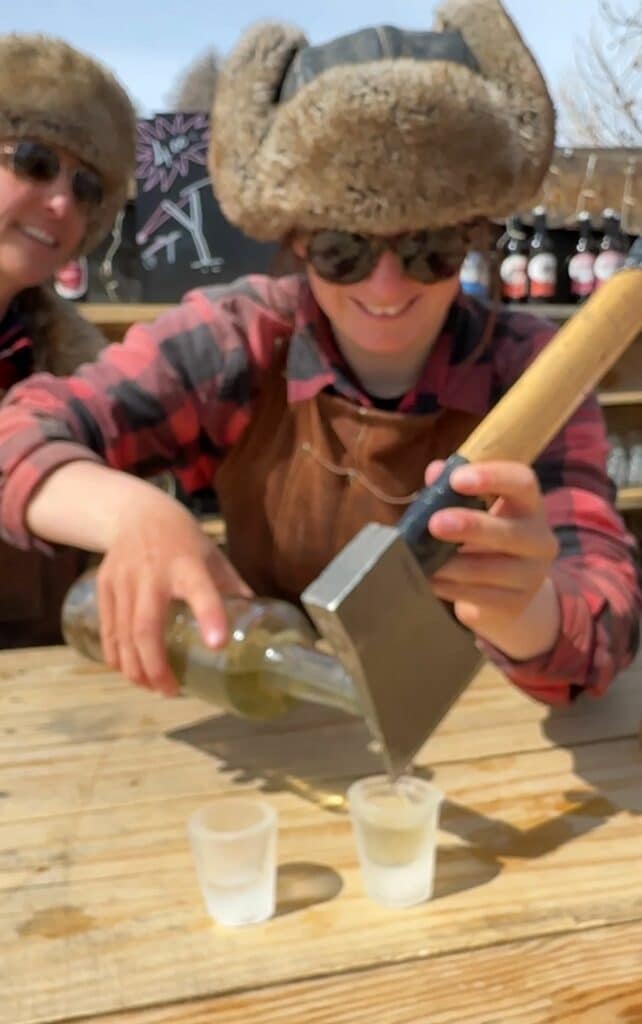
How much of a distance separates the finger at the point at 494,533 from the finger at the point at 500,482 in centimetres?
2

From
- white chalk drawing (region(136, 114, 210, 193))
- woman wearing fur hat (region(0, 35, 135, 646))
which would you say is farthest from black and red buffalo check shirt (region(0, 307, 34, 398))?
white chalk drawing (region(136, 114, 210, 193))

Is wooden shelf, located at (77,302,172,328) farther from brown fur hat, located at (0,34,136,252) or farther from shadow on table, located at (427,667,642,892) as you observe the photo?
shadow on table, located at (427,667,642,892)

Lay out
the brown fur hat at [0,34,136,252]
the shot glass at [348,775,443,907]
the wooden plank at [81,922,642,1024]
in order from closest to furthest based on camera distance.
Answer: the wooden plank at [81,922,642,1024] < the shot glass at [348,775,443,907] < the brown fur hat at [0,34,136,252]

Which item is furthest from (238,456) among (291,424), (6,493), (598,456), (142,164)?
(142,164)

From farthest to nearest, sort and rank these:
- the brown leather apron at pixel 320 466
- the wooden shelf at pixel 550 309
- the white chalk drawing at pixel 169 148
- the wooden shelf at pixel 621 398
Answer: the wooden shelf at pixel 621 398 → the wooden shelf at pixel 550 309 → the white chalk drawing at pixel 169 148 → the brown leather apron at pixel 320 466

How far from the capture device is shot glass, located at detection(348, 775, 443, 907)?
2.08 feet

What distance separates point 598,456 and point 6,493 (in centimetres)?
61

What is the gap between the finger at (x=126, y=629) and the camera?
2.46 feet

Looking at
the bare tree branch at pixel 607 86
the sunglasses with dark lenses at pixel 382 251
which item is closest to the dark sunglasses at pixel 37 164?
the sunglasses with dark lenses at pixel 382 251

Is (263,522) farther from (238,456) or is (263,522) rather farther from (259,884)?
(259,884)

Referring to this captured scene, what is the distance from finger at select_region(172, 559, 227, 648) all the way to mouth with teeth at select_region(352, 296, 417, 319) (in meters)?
0.40

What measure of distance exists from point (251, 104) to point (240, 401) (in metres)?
0.34

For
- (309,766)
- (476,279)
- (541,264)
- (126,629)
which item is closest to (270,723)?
(309,766)

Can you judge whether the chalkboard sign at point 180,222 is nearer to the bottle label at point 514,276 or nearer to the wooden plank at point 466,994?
the bottle label at point 514,276
